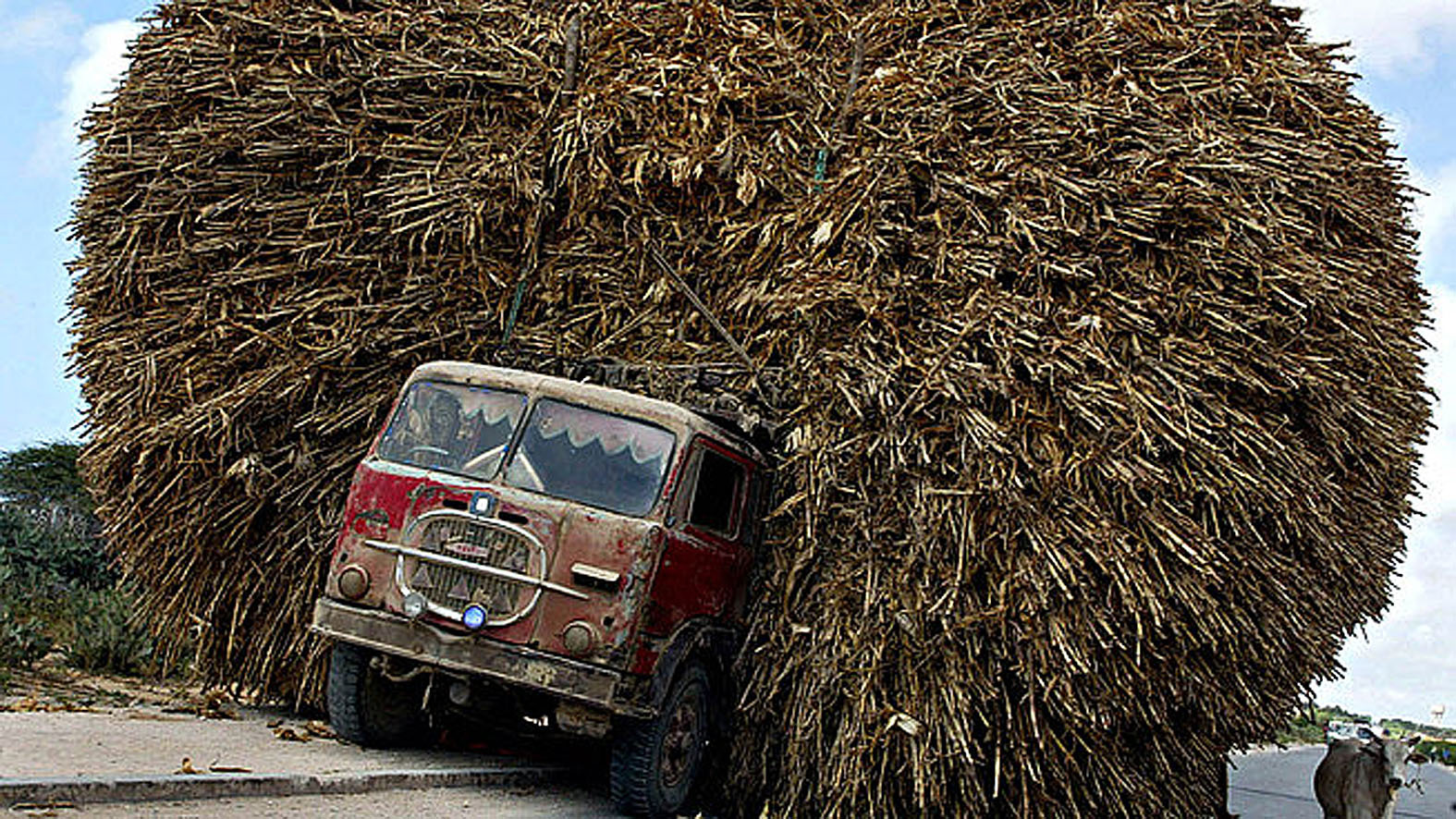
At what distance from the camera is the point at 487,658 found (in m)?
8.15

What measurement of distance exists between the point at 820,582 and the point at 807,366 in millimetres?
1328

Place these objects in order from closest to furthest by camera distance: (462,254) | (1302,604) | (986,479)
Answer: (986,479)
(1302,604)
(462,254)

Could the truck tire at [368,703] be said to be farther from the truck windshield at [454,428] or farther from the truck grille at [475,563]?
the truck windshield at [454,428]

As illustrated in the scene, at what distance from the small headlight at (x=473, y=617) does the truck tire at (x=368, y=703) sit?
1020mm

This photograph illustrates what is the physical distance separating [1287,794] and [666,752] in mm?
12784

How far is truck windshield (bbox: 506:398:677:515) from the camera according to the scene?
28.2 feet

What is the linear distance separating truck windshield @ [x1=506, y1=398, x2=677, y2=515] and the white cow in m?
8.01

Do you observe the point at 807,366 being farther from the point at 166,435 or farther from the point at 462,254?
the point at 166,435

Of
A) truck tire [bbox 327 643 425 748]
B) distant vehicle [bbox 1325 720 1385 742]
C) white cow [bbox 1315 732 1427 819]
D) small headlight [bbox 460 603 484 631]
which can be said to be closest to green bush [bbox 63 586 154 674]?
truck tire [bbox 327 643 425 748]

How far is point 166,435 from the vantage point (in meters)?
9.96

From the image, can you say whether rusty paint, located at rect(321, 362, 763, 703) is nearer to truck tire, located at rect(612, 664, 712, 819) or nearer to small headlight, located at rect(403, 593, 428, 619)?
small headlight, located at rect(403, 593, 428, 619)

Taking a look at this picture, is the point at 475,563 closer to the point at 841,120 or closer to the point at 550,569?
the point at 550,569

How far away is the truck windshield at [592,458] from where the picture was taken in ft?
28.2

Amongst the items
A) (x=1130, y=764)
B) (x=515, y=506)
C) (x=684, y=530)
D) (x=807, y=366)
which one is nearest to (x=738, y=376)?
(x=807, y=366)
